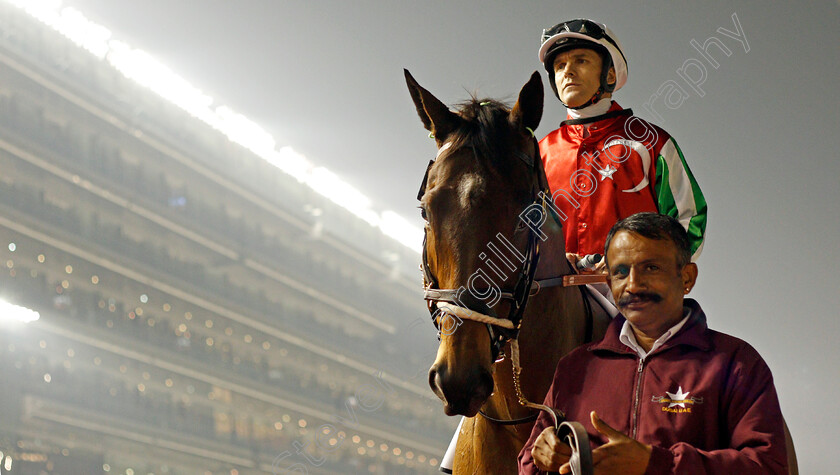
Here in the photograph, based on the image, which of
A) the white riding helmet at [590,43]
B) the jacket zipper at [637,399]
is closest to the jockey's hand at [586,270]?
the white riding helmet at [590,43]

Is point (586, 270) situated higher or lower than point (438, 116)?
lower

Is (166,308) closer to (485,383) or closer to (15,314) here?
(15,314)

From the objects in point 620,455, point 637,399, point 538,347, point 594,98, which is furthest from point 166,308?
point 620,455

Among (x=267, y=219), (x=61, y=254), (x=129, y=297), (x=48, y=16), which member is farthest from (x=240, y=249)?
(x=48, y=16)

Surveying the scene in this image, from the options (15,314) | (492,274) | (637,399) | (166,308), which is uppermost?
(166,308)

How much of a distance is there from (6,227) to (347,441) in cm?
1180

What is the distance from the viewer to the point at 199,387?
2139 cm

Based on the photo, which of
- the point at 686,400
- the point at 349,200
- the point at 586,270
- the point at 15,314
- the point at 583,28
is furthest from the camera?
the point at 349,200

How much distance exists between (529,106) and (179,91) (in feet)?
55.2

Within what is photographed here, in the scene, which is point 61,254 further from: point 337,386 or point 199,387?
point 337,386

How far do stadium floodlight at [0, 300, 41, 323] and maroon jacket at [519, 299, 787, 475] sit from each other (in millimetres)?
16932

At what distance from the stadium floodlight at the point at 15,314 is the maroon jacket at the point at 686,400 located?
667 inches

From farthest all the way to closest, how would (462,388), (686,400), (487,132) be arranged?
1. (487,132)
2. (462,388)
3. (686,400)

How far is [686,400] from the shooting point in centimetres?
124
